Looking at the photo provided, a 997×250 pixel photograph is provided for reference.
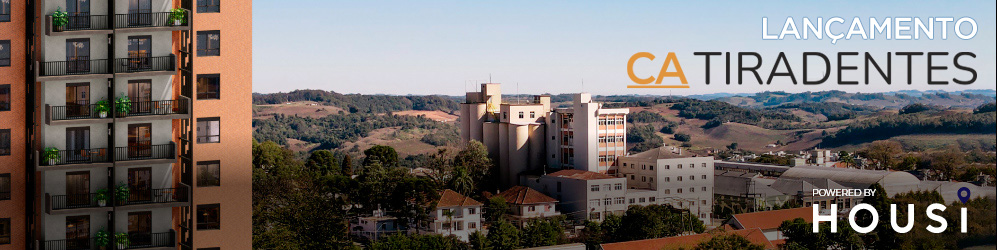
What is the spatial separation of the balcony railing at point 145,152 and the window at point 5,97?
3.16ft

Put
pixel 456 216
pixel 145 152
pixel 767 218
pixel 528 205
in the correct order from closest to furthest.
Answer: pixel 145 152 < pixel 456 216 < pixel 767 218 < pixel 528 205

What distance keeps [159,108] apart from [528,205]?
18.2 m

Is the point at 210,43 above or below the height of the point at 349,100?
below


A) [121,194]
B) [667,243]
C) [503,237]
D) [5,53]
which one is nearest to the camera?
[5,53]

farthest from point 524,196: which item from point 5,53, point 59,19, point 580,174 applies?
point 5,53

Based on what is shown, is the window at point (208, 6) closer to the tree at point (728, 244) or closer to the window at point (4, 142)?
the window at point (4, 142)

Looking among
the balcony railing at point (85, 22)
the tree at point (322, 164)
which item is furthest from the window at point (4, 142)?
the tree at point (322, 164)

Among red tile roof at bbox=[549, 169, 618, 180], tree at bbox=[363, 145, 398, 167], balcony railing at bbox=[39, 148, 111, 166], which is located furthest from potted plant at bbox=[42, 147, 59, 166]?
tree at bbox=[363, 145, 398, 167]

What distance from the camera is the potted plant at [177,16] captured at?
9445 millimetres

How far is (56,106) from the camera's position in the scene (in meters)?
9.24

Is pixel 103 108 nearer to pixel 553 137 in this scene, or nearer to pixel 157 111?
pixel 157 111

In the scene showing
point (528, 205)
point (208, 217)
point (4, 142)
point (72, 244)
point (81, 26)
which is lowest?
point (528, 205)

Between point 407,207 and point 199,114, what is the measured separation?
1571 centimetres

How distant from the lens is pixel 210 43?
31.5 feet
